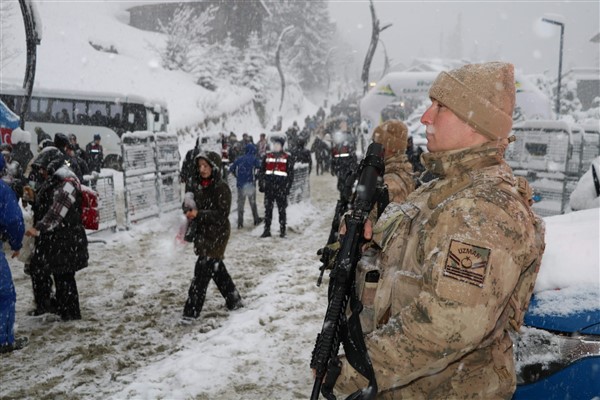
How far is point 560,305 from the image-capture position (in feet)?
7.61

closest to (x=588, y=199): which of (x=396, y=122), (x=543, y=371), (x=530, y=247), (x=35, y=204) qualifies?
(x=396, y=122)

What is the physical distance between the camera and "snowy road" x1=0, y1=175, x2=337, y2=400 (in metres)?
4.14

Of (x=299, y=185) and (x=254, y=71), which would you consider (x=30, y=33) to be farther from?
(x=254, y=71)

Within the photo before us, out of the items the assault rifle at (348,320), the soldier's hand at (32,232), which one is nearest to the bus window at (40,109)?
the soldier's hand at (32,232)

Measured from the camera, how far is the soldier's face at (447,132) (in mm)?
1738

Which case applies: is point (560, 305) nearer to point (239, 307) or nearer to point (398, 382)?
point (398, 382)

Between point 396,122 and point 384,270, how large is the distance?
3177 millimetres

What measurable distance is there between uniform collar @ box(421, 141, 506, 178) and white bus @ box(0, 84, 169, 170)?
70.1 feet

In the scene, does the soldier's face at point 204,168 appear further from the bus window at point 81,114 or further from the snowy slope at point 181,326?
the bus window at point 81,114

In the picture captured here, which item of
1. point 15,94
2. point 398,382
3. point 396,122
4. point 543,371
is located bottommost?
point 543,371

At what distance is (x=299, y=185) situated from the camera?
13781 millimetres

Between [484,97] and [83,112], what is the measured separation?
22.8m

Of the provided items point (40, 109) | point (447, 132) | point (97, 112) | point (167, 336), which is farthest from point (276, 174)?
point (40, 109)

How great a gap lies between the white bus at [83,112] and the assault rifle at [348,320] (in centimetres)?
2124
